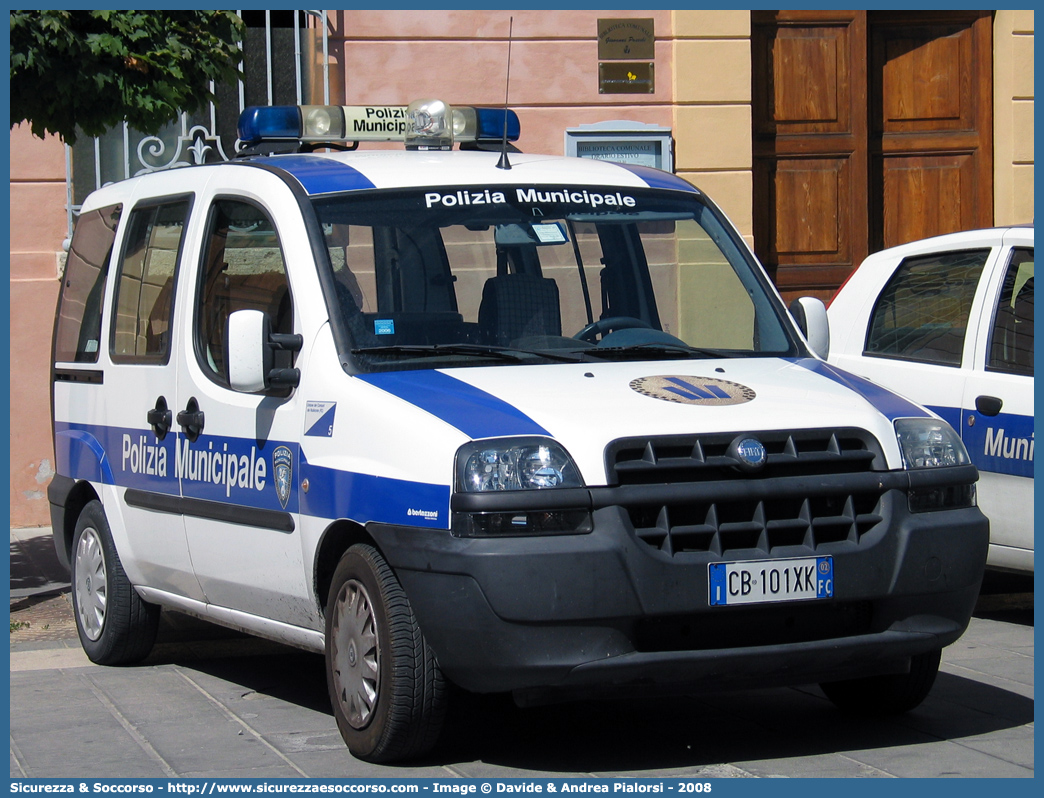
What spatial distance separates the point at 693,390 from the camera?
4797 millimetres

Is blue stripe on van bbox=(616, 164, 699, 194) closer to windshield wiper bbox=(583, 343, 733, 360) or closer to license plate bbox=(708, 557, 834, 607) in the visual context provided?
windshield wiper bbox=(583, 343, 733, 360)

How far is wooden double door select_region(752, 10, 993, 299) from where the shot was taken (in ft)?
41.3

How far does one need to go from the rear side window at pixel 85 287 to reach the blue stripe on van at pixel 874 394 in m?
3.22

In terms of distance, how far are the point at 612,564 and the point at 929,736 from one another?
145 centimetres

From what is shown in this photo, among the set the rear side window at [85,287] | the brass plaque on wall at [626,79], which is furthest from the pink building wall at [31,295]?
the brass plaque on wall at [626,79]

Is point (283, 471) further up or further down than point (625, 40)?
further down

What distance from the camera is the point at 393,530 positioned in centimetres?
457

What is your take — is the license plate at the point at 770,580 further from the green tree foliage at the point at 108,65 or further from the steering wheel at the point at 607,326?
the green tree foliage at the point at 108,65

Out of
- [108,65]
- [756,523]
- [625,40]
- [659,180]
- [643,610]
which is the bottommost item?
[643,610]

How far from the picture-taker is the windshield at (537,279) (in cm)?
522

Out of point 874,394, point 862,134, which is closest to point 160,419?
point 874,394

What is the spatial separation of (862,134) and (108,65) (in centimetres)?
697

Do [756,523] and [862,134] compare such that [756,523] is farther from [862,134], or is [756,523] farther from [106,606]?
[862,134]

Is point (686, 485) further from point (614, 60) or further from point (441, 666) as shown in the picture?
point (614, 60)
